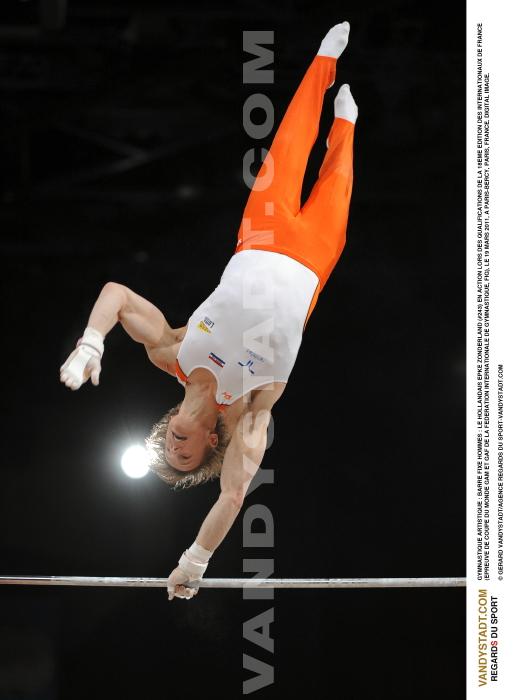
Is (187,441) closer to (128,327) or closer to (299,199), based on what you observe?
(128,327)

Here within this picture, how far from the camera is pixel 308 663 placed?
4988 mm

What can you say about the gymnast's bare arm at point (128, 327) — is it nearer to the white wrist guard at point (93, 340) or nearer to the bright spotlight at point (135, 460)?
the white wrist guard at point (93, 340)

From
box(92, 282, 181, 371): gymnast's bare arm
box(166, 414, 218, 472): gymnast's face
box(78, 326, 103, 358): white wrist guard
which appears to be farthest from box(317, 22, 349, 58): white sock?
box(166, 414, 218, 472): gymnast's face

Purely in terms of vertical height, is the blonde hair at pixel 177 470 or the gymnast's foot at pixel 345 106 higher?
the gymnast's foot at pixel 345 106

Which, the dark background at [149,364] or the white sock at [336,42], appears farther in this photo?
the dark background at [149,364]

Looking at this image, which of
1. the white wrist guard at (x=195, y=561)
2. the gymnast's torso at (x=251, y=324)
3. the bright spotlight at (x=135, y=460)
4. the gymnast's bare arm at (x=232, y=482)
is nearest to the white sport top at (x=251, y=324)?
the gymnast's torso at (x=251, y=324)

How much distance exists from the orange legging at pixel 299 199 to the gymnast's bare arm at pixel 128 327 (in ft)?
1.41

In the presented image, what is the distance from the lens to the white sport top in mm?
3588

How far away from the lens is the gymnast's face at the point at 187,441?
3680mm

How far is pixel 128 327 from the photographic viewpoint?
380 cm

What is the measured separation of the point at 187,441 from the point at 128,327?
0.51 meters

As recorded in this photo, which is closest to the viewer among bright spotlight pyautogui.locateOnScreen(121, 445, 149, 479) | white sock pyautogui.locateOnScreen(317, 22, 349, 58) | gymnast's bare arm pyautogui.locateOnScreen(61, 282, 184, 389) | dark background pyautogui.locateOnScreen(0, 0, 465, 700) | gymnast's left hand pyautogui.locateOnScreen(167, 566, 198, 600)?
gymnast's bare arm pyautogui.locateOnScreen(61, 282, 184, 389)

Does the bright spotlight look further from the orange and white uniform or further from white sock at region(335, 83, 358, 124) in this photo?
white sock at region(335, 83, 358, 124)
